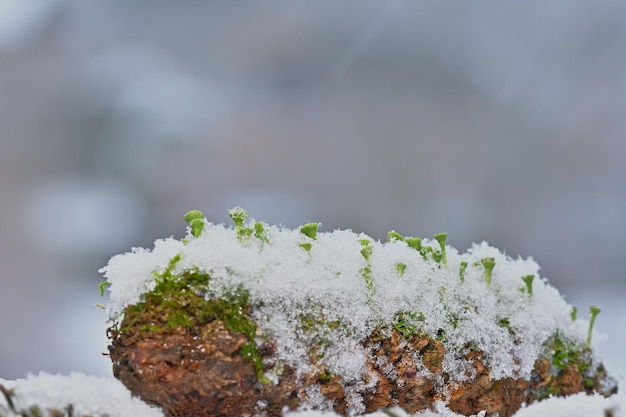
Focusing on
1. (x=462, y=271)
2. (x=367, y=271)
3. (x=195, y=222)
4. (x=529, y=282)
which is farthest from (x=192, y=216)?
(x=529, y=282)

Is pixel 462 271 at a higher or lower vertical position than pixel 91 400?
higher

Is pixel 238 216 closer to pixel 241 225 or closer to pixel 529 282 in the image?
pixel 241 225

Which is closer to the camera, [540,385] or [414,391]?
[414,391]

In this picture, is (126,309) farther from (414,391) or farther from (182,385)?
(414,391)

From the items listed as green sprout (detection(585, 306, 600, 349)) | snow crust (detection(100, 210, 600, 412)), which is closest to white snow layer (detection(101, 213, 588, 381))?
snow crust (detection(100, 210, 600, 412))

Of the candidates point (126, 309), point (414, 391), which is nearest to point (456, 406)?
point (414, 391)

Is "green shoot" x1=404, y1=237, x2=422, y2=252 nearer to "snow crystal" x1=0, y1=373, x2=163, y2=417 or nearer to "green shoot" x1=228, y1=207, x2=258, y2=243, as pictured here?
"green shoot" x1=228, y1=207, x2=258, y2=243
